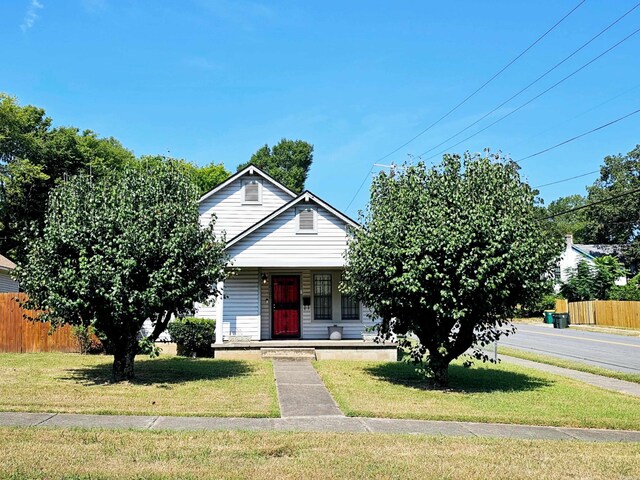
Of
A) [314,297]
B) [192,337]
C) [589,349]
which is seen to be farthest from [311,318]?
[589,349]

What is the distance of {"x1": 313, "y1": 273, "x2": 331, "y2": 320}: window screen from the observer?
65.2 feet

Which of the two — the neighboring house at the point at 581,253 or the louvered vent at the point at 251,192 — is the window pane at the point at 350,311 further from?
the neighboring house at the point at 581,253

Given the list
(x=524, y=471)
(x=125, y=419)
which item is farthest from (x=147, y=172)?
(x=524, y=471)

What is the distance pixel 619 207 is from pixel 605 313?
20661 millimetres

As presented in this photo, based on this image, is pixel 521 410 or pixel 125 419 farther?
pixel 521 410

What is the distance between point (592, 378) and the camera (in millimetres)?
14836

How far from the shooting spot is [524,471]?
6246mm

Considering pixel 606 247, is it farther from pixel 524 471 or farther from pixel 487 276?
pixel 524 471

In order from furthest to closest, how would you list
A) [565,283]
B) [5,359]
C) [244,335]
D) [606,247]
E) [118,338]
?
1. [606,247]
2. [565,283]
3. [244,335]
4. [5,359]
5. [118,338]

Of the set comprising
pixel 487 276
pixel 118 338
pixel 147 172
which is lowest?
pixel 118 338

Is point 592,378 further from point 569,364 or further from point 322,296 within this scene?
point 322,296

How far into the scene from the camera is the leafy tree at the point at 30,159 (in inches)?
1395

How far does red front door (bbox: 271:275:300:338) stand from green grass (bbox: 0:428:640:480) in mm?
12272

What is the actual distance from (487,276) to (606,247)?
52.6m
